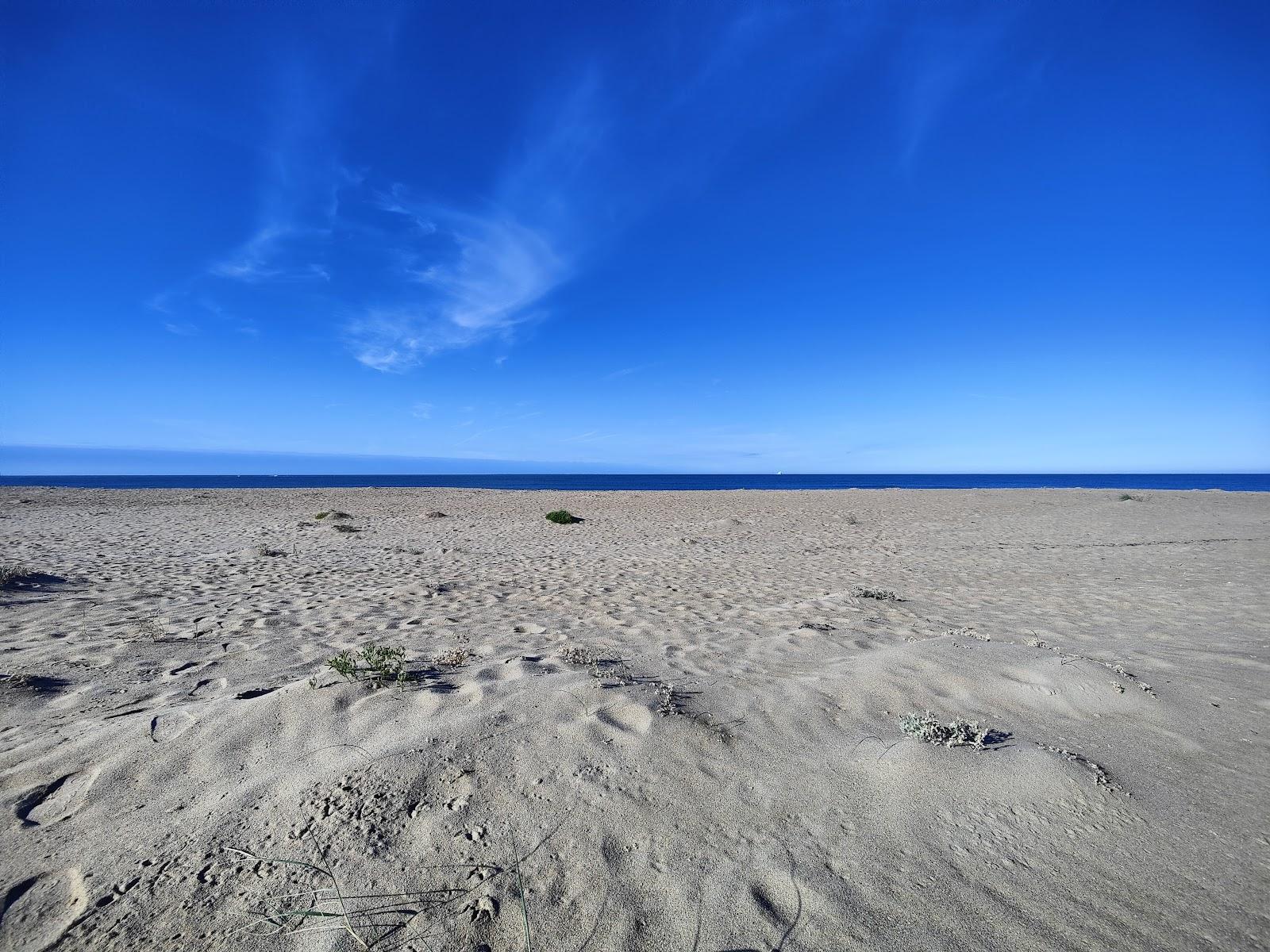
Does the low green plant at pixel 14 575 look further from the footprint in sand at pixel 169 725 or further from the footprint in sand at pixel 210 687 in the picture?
the footprint in sand at pixel 169 725

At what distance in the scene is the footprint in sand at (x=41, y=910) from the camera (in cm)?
198

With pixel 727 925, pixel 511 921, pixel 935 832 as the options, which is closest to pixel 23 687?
pixel 511 921

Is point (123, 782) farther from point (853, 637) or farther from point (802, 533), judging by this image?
point (802, 533)

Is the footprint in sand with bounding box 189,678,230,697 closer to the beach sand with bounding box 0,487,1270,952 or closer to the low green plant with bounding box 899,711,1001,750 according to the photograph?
the beach sand with bounding box 0,487,1270,952

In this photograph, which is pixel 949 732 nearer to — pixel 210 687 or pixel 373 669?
pixel 373 669

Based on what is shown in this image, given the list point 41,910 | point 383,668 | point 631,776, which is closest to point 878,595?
point 631,776

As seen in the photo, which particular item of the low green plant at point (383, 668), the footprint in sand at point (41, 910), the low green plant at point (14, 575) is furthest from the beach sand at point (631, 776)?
the low green plant at point (14, 575)

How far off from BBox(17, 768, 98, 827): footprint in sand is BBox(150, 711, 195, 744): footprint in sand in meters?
0.35

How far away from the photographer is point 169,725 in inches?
136

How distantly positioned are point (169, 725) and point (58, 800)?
0.71 m

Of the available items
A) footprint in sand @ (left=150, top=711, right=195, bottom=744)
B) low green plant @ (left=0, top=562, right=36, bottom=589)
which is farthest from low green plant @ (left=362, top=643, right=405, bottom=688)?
low green plant @ (left=0, top=562, right=36, bottom=589)

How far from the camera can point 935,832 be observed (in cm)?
258

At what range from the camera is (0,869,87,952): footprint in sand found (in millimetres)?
1979

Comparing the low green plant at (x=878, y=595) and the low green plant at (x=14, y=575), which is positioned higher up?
the low green plant at (x=14, y=575)
